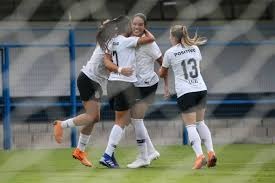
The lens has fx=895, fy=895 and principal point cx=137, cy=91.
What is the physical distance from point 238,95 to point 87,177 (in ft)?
22.1

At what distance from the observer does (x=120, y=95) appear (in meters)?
7.59

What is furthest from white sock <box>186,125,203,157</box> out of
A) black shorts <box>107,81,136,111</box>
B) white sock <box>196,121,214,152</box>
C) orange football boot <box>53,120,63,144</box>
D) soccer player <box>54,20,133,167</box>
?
orange football boot <box>53,120,63,144</box>

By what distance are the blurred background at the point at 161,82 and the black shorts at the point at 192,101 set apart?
4.24 meters

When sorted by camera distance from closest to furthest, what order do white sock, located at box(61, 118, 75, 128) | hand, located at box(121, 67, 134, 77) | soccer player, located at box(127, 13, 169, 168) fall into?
hand, located at box(121, 67, 134, 77) < soccer player, located at box(127, 13, 169, 168) < white sock, located at box(61, 118, 75, 128)

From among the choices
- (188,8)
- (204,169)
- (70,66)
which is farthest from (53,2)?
(204,169)

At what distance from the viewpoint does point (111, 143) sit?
25.1 feet

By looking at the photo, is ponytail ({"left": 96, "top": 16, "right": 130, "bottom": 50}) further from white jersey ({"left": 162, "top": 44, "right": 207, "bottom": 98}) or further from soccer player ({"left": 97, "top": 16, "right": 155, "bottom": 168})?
white jersey ({"left": 162, "top": 44, "right": 207, "bottom": 98})

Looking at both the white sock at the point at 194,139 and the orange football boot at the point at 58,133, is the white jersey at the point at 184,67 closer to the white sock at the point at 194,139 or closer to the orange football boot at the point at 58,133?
the white sock at the point at 194,139

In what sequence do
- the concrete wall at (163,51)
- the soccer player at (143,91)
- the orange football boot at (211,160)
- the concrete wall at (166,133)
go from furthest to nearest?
A: 1. the concrete wall at (163,51)
2. the concrete wall at (166,133)
3. the soccer player at (143,91)
4. the orange football boot at (211,160)

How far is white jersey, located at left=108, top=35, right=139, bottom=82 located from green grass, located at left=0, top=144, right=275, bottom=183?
2.59ft

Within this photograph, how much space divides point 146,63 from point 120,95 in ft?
1.75

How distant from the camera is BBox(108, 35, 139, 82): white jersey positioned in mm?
7637

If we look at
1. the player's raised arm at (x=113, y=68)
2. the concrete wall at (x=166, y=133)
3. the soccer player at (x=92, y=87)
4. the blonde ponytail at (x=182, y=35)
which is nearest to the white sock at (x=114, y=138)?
the soccer player at (x=92, y=87)

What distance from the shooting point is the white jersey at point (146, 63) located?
25.8 ft
